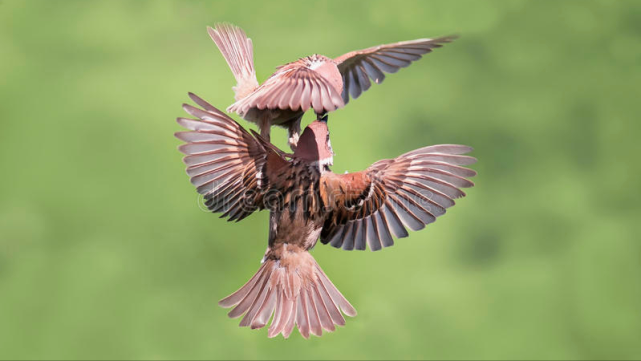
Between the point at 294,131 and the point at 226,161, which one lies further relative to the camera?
the point at 294,131

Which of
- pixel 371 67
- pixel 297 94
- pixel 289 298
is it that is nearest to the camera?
pixel 297 94

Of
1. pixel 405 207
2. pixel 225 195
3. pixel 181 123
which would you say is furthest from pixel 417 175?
pixel 181 123

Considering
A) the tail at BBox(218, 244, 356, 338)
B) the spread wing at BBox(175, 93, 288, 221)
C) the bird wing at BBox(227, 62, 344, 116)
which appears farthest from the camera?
the tail at BBox(218, 244, 356, 338)

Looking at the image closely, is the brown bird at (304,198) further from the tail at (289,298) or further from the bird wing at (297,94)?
the bird wing at (297,94)

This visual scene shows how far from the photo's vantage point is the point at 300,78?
1.19m

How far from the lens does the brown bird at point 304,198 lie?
1309 mm

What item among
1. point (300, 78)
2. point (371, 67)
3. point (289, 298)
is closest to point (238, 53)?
point (371, 67)

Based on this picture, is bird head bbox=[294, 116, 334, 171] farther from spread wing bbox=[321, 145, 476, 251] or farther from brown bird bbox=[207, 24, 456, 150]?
spread wing bbox=[321, 145, 476, 251]

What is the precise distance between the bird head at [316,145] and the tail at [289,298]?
0.70 feet

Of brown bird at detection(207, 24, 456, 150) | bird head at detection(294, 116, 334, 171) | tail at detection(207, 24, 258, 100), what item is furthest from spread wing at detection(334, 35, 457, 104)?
bird head at detection(294, 116, 334, 171)

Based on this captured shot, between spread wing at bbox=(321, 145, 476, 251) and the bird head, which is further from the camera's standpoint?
spread wing at bbox=(321, 145, 476, 251)

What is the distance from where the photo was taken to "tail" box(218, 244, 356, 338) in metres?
1.44

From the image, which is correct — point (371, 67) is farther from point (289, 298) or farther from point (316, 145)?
point (289, 298)

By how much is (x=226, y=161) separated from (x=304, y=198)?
169mm
